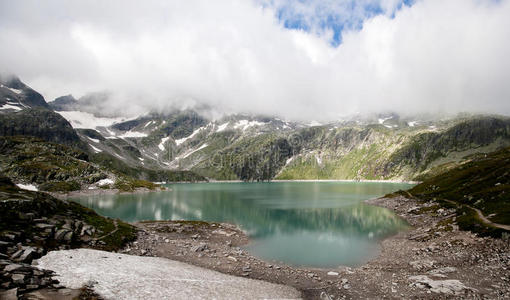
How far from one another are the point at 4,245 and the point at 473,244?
5744 cm

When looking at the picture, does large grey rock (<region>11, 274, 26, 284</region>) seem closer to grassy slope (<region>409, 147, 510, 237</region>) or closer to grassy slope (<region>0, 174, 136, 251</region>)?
grassy slope (<region>0, 174, 136, 251</region>)

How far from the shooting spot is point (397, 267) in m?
35.4

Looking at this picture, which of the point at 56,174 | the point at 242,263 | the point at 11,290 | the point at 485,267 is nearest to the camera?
the point at 11,290

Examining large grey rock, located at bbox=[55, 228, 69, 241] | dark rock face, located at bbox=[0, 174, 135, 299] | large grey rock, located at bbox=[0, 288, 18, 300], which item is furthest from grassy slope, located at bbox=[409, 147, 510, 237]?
large grey rock, located at bbox=[55, 228, 69, 241]

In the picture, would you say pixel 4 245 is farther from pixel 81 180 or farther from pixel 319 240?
pixel 81 180

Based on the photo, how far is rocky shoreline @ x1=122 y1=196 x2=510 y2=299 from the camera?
26.5 meters

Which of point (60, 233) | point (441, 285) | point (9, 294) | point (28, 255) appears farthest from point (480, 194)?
point (28, 255)

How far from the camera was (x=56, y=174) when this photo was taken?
7146 inches

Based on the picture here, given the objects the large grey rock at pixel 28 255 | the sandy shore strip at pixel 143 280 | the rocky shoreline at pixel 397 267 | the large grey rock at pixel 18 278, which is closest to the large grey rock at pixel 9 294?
the large grey rock at pixel 18 278

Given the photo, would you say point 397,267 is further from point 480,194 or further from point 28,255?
point 480,194

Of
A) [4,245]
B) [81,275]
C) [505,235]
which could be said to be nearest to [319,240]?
[505,235]

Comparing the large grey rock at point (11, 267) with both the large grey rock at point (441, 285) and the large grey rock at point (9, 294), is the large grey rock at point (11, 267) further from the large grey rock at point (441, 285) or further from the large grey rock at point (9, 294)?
the large grey rock at point (441, 285)

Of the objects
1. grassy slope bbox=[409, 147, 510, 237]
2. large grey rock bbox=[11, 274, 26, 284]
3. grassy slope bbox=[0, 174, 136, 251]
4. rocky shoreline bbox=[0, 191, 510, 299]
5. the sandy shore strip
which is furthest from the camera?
grassy slope bbox=[409, 147, 510, 237]

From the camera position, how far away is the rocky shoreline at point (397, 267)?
26.5 m
